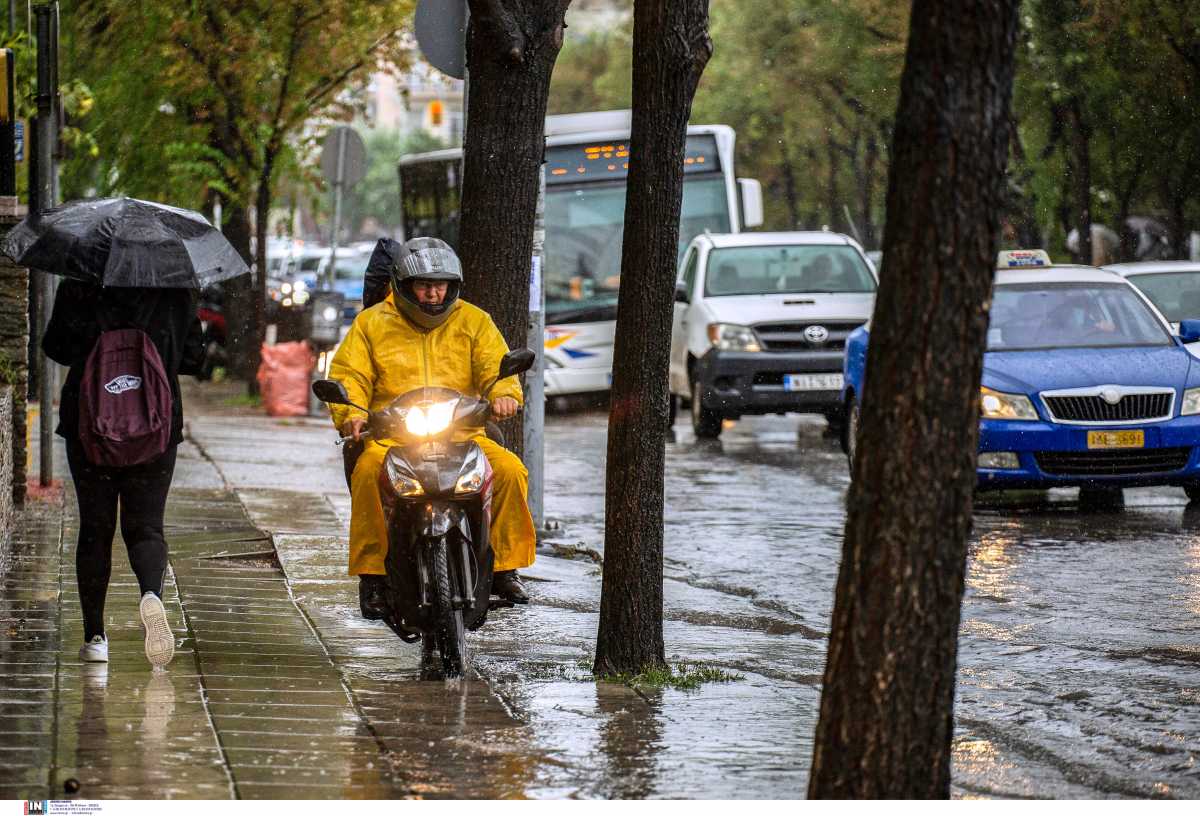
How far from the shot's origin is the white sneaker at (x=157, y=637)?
7.51 m

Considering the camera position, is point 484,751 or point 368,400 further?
point 368,400

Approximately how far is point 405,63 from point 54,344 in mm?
18168

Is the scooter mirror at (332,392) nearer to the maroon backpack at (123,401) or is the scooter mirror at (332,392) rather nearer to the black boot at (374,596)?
the maroon backpack at (123,401)

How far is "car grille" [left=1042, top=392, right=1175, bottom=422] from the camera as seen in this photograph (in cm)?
1340

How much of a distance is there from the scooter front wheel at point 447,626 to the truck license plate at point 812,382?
39.8ft

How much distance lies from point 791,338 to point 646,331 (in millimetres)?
12250

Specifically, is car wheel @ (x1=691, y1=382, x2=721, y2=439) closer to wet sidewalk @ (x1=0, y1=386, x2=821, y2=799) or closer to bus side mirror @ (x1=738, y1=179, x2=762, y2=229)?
bus side mirror @ (x1=738, y1=179, x2=762, y2=229)

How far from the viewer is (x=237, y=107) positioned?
947 inches

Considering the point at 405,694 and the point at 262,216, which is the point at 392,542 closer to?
the point at 405,694

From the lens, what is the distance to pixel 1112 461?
1346 centimetres

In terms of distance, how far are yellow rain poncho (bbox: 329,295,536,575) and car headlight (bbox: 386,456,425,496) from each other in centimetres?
22

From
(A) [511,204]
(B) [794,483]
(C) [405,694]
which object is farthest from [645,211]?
(B) [794,483]

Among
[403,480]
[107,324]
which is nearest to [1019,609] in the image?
[403,480]

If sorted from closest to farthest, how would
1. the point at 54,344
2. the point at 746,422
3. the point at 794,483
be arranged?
1. the point at 54,344
2. the point at 794,483
3. the point at 746,422
